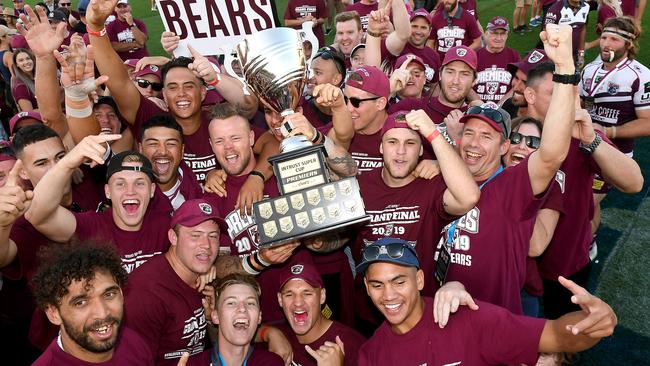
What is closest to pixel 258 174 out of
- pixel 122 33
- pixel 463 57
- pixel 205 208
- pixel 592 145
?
pixel 205 208

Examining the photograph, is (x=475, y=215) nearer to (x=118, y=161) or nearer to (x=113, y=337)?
(x=113, y=337)

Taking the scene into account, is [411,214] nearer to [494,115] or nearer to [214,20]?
[494,115]

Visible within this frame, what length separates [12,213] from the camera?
2875 mm

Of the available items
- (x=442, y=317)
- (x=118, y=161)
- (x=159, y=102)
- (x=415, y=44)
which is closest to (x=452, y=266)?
(x=442, y=317)

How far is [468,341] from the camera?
2895mm

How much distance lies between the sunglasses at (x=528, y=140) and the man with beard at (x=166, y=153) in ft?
8.03

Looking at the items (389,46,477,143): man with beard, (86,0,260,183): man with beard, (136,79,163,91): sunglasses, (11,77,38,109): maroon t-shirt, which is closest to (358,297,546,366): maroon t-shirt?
(86,0,260,183): man with beard

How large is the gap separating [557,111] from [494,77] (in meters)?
4.57

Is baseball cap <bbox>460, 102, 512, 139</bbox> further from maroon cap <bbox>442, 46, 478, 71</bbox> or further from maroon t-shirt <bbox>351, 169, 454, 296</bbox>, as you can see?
maroon cap <bbox>442, 46, 478, 71</bbox>

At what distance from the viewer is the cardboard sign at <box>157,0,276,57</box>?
4367mm

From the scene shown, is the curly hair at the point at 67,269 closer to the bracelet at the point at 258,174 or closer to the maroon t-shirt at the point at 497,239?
the bracelet at the point at 258,174

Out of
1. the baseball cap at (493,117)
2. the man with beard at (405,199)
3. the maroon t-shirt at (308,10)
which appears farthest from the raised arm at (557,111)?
the maroon t-shirt at (308,10)

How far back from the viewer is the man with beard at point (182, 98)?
4.58 metres

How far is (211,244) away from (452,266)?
1512mm
